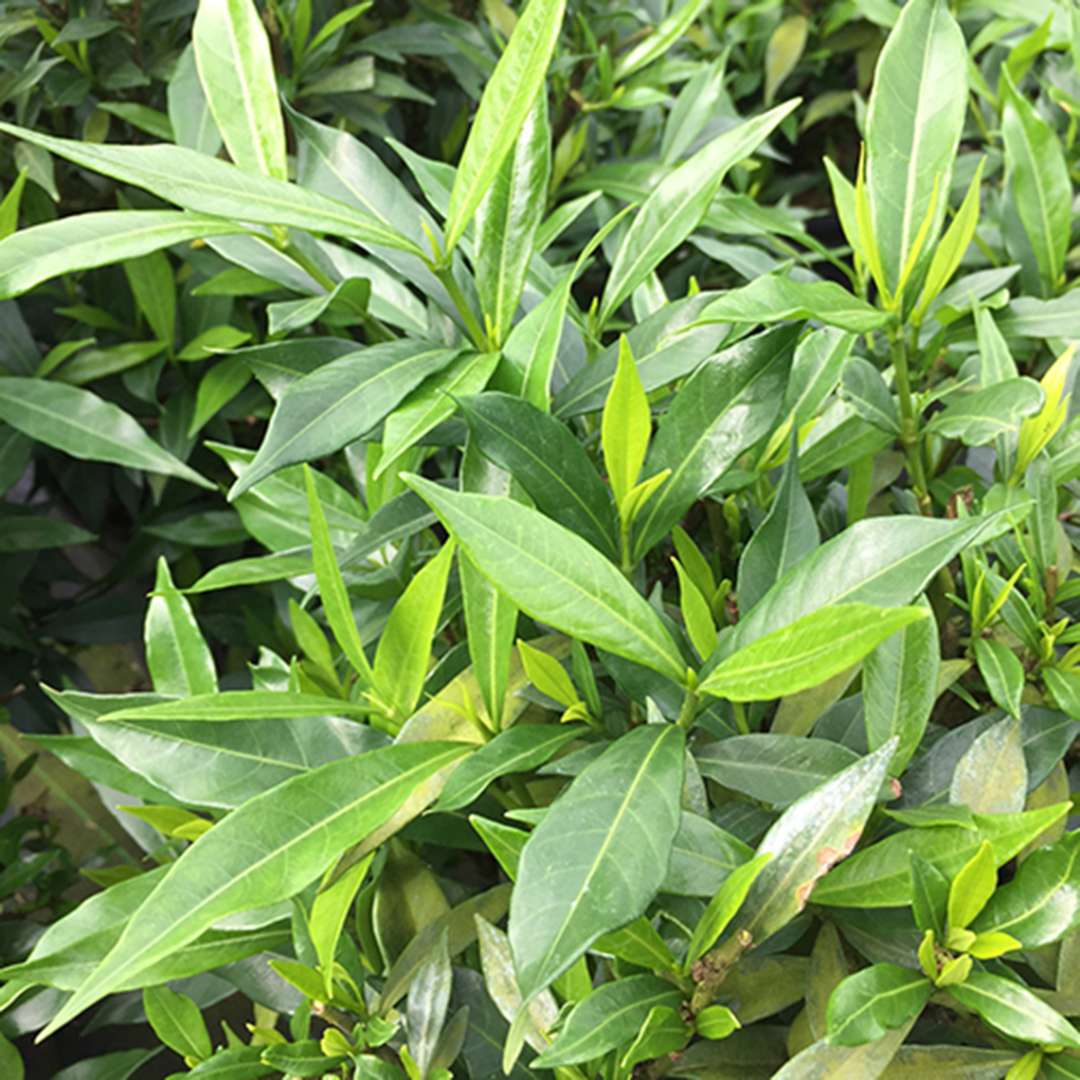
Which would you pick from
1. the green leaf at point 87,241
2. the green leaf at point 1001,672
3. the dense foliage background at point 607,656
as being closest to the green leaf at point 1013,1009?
the dense foliage background at point 607,656

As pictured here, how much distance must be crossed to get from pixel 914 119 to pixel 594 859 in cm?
43

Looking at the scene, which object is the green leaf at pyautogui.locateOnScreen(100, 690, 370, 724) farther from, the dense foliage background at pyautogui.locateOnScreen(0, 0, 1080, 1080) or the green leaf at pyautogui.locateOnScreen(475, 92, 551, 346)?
the green leaf at pyautogui.locateOnScreen(475, 92, 551, 346)

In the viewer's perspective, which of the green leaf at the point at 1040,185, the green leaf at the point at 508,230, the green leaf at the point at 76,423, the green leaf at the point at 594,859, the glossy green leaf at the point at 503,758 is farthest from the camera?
the green leaf at the point at 76,423

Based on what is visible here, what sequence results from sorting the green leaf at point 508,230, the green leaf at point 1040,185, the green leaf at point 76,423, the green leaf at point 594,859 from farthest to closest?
the green leaf at point 76,423 < the green leaf at point 1040,185 < the green leaf at point 508,230 < the green leaf at point 594,859

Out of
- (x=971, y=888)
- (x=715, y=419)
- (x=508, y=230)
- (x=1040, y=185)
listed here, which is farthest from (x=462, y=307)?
(x=1040, y=185)

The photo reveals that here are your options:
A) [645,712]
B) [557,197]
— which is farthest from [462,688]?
[557,197]

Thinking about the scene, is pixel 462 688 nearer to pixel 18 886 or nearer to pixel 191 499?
pixel 18 886

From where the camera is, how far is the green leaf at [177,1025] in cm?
64

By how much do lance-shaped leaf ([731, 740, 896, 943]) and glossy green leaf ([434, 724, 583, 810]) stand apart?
107mm

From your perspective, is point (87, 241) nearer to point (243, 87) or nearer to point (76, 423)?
point (243, 87)

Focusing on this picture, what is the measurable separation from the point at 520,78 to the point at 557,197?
761 millimetres

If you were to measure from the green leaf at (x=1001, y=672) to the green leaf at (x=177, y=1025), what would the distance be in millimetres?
455

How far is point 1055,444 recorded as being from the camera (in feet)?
2.17

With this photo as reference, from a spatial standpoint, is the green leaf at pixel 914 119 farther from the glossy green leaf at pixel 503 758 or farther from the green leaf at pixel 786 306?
the glossy green leaf at pixel 503 758
